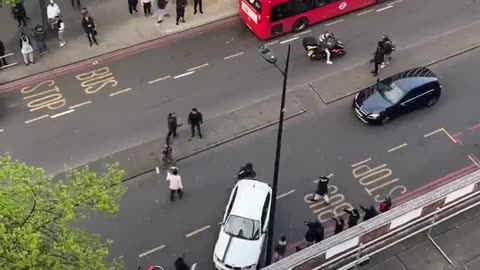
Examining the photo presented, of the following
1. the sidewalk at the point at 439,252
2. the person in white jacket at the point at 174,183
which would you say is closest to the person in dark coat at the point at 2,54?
the person in white jacket at the point at 174,183

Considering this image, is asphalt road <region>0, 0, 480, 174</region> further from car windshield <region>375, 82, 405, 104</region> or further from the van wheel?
car windshield <region>375, 82, 405, 104</region>

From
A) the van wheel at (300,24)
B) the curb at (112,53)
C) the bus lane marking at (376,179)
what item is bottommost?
the bus lane marking at (376,179)

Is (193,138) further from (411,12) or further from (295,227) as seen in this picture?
(411,12)

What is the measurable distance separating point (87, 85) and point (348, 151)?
9607 mm

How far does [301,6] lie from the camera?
87.4 ft

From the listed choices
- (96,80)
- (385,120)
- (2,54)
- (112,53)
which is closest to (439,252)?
(385,120)

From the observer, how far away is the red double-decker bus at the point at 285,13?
1029 inches

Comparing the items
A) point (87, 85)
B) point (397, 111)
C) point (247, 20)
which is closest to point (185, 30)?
point (247, 20)

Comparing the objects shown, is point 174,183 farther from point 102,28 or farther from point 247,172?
point 102,28

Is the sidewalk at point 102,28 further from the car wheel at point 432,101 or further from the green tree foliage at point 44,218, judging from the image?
the green tree foliage at point 44,218

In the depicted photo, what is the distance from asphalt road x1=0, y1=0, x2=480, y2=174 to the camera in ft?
75.3

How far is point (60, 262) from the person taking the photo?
1391 cm

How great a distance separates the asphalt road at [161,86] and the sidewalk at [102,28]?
83 cm

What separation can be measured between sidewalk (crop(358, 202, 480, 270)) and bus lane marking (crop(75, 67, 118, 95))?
11363 millimetres
